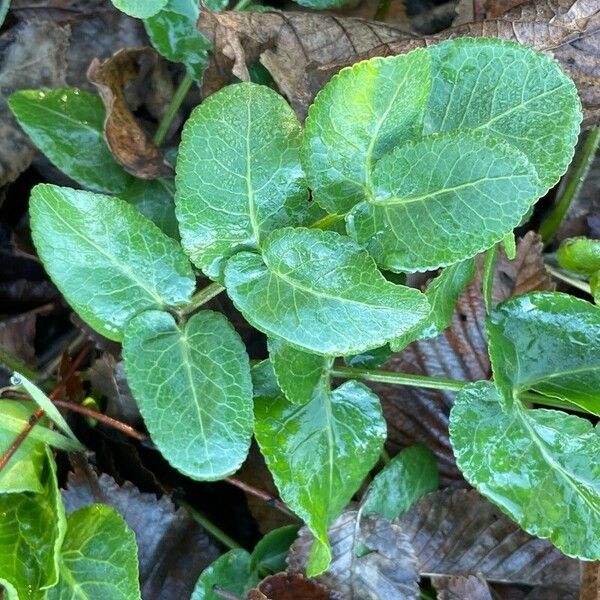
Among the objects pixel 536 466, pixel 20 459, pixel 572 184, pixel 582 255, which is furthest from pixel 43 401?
pixel 572 184

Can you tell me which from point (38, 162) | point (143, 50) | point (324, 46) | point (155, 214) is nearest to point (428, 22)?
point (324, 46)

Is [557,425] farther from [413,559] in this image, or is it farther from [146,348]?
[146,348]

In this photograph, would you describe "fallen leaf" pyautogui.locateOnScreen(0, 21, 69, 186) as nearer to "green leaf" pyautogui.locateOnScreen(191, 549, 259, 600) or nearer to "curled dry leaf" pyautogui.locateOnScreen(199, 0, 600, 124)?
"curled dry leaf" pyautogui.locateOnScreen(199, 0, 600, 124)

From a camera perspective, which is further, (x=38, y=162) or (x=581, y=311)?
(x=38, y=162)

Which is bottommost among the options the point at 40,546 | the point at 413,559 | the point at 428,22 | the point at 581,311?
the point at 413,559

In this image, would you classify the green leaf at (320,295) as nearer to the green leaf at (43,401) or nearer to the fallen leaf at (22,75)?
the green leaf at (43,401)

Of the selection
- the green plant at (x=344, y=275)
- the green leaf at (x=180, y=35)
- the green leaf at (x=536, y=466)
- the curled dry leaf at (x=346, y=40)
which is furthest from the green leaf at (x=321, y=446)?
the green leaf at (x=180, y=35)
